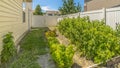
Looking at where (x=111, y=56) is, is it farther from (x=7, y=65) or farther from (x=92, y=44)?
(x=7, y=65)

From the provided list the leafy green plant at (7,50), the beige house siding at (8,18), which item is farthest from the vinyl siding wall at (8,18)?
the leafy green plant at (7,50)

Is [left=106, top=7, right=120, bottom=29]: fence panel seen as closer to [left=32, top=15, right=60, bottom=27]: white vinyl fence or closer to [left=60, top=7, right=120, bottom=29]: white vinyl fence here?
[left=60, top=7, right=120, bottom=29]: white vinyl fence

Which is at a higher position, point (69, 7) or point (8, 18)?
point (69, 7)

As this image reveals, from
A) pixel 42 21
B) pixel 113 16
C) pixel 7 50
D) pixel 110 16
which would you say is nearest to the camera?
pixel 7 50

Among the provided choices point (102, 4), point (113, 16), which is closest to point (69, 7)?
point (102, 4)

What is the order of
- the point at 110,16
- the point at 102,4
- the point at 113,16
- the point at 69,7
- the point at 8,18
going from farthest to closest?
1. the point at 69,7
2. the point at 102,4
3. the point at 8,18
4. the point at 110,16
5. the point at 113,16

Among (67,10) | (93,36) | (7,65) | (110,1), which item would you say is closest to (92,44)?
(93,36)

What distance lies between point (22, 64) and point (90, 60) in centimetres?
237

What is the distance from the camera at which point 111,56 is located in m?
5.91

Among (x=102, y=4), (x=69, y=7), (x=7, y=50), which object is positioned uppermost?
(x=69, y=7)

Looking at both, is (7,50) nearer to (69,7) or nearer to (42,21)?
(42,21)

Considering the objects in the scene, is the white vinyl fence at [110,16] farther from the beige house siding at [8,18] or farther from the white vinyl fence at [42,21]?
the white vinyl fence at [42,21]

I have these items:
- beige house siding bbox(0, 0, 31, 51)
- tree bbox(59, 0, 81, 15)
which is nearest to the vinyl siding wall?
beige house siding bbox(0, 0, 31, 51)

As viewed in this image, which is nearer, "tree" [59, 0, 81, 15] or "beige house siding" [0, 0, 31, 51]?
"beige house siding" [0, 0, 31, 51]
